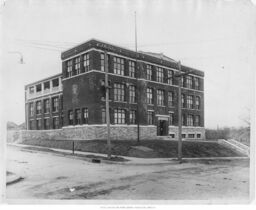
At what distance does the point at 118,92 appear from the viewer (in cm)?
2652

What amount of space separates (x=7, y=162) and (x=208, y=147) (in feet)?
64.8

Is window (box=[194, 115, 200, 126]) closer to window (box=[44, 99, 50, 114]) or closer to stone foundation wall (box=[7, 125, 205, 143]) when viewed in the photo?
stone foundation wall (box=[7, 125, 205, 143])

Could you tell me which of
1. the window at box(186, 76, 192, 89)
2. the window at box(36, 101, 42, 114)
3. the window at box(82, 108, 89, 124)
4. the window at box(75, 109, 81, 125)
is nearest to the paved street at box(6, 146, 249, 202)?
the window at box(82, 108, 89, 124)

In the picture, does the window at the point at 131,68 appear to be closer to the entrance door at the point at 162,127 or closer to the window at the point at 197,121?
the entrance door at the point at 162,127

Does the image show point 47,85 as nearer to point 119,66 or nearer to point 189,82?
point 119,66

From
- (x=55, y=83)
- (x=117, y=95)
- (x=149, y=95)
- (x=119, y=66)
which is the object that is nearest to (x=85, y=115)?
(x=117, y=95)

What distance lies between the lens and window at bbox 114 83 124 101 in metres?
26.3

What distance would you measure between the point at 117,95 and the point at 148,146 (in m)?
6.14

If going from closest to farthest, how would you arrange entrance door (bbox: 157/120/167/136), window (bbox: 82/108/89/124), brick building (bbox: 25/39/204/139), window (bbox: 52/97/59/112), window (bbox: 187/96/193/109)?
brick building (bbox: 25/39/204/139) < window (bbox: 82/108/89/124) < window (bbox: 52/97/59/112) < entrance door (bbox: 157/120/167/136) < window (bbox: 187/96/193/109)

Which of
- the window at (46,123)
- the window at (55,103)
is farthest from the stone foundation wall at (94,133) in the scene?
the window at (55,103)

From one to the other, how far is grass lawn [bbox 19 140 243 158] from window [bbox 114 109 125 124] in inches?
124

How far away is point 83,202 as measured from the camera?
27.0 ft
